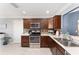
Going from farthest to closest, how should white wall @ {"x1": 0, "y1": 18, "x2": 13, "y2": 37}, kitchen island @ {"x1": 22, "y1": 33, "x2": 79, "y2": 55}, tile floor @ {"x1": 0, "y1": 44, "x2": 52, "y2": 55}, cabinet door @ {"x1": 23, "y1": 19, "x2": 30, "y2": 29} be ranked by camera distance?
white wall @ {"x1": 0, "y1": 18, "x2": 13, "y2": 37}
cabinet door @ {"x1": 23, "y1": 19, "x2": 30, "y2": 29}
tile floor @ {"x1": 0, "y1": 44, "x2": 52, "y2": 55}
kitchen island @ {"x1": 22, "y1": 33, "x2": 79, "y2": 55}

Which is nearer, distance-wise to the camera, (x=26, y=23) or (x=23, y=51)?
(x=23, y=51)

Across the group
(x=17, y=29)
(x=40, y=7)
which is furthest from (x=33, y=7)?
(x=17, y=29)

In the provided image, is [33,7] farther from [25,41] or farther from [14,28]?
[14,28]

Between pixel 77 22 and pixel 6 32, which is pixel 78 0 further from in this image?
pixel 6 32

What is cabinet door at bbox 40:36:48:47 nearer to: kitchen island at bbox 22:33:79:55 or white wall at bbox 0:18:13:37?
kitchen island at bbox 22:33:79:55

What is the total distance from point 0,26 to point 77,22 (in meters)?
5.29

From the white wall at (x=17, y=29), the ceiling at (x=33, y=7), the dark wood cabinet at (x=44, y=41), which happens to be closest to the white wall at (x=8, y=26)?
the white wall at (x=17, y=29)

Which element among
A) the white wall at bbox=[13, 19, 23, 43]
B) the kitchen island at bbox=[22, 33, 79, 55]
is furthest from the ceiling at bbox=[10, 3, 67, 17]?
the white wall at bbox=[13, 19, 23, 43]

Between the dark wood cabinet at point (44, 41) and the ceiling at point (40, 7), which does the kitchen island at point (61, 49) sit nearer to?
the dark wood cabinet at point (44, 41)

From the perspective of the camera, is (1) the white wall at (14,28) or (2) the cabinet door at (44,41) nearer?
(2) the cabinet door at (44,41)

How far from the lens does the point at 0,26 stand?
7750mm

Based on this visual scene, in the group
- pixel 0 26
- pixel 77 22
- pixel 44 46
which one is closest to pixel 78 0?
pixel 77 22
